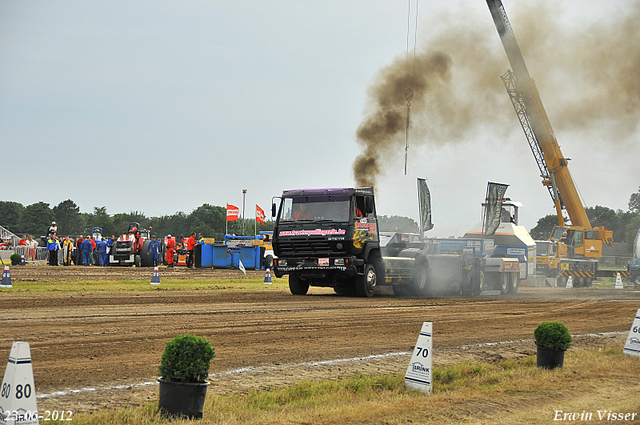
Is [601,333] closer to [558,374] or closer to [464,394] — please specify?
[558,374]

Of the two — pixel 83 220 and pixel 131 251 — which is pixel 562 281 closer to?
pixel 131 251

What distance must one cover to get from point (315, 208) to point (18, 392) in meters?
15.0

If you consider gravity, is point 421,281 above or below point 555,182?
below

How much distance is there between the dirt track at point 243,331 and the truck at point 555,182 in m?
16.1

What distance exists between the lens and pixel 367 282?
781 inches

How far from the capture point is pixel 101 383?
687cm

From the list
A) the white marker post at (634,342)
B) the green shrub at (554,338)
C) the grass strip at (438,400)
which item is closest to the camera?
the grass strip at (438,400)

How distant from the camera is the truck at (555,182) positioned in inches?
1267

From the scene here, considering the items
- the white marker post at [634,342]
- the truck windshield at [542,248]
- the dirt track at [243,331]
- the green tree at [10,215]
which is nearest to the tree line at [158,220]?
the green tree at [10,215]

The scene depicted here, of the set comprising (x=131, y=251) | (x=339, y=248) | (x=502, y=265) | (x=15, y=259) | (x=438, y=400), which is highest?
(x=339, y=248)

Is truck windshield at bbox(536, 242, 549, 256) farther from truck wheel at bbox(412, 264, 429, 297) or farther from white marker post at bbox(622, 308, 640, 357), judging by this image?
white marker post at bbox(622, 308, 640, 357)

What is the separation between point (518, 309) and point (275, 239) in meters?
7.16

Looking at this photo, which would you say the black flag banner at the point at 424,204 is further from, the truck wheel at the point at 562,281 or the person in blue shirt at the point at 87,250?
the person in blue shirt at the point at 87,250

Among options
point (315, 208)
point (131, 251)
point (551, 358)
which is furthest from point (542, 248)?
point (551, 358)
